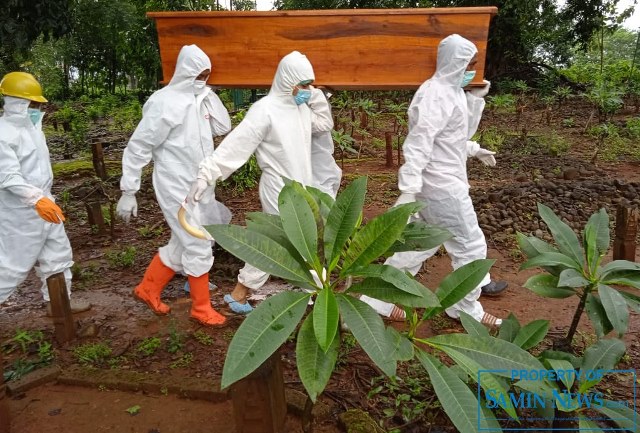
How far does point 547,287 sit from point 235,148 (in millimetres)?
1803

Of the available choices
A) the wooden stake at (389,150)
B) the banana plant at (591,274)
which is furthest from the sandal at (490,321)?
the wooden stake at (389,150)

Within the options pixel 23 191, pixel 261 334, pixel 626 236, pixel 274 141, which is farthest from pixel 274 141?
pixel 626 236

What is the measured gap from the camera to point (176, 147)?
307 centimetres

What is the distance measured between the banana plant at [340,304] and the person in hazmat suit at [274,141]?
1363mm

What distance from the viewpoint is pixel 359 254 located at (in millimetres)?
1477

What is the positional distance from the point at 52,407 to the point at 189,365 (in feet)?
2.16

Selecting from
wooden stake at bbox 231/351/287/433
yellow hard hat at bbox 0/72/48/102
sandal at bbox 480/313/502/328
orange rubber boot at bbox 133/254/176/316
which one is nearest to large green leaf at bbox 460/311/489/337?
wooden stake at bbox 231/351/287/433

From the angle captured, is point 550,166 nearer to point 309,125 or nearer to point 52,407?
point 309,125

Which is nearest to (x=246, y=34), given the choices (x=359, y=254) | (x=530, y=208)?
(x=359, y=254)

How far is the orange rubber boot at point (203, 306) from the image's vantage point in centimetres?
314

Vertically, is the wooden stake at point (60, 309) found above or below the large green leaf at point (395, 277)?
below

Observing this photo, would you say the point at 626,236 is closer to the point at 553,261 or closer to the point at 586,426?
the point at 553,261

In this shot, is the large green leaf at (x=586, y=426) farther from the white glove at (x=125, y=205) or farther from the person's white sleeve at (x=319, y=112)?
the white glove at (x=125, y=205)

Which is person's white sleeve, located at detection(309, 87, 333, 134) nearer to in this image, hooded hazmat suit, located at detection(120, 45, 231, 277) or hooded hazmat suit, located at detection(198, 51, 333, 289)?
hooded hazmat suit, located at detection(198, 51, 333, 289)
